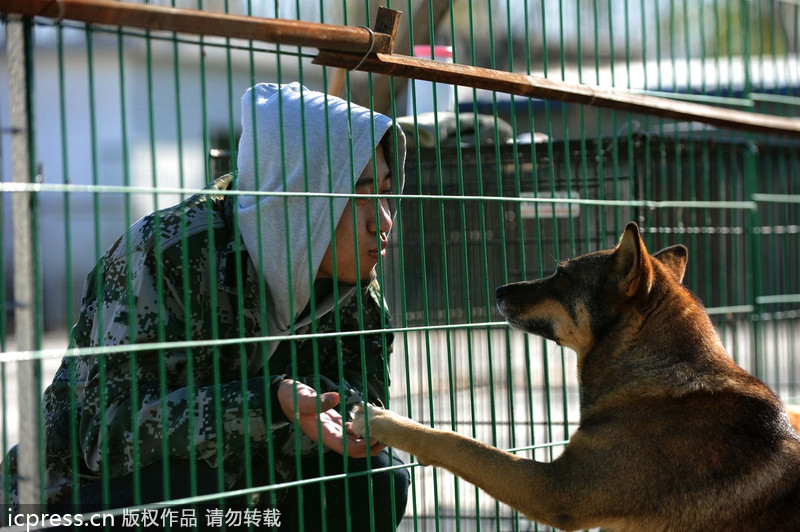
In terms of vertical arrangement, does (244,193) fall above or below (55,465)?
→ above

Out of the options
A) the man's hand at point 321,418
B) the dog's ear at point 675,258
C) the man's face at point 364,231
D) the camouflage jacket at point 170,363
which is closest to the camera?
the camouflage jacket at point 170,363

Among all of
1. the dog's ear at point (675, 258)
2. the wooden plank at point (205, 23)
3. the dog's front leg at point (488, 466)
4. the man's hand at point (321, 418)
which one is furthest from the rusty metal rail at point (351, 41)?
the dog's front leg at point (488, 466)

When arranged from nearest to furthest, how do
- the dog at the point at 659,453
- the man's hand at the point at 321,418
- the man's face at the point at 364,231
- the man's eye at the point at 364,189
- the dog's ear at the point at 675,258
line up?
the man's hand at the point at 321,418
the dog at the point at 659,453
the man's face at the point at 364,231
the man's eye at the point at 364,189
the dog's ear at the point at 675,258

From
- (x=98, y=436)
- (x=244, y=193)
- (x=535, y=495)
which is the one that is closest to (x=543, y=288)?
(x=535, y=495)

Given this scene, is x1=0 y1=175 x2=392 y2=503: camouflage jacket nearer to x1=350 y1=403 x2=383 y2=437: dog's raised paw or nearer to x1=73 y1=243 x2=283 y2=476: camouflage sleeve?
x1=73 y1=243 x2=283 y2=476: camouflage sleeve

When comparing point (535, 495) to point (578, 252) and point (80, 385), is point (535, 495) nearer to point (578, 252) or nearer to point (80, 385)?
point (80, 385)

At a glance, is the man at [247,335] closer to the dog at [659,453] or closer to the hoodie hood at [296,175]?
the hoodie hood at [296,175]

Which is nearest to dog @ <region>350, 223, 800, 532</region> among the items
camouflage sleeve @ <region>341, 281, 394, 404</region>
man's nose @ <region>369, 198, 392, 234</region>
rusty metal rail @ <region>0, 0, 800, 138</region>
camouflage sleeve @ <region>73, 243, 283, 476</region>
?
camouflage sleeve @ <region>341, 281, 394, 404</region>

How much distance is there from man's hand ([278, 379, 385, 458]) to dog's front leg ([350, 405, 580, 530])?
6 centimetres

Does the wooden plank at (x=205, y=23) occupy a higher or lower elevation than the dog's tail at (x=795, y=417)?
higher

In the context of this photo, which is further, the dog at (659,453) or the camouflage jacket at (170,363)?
the dog at (659,453)

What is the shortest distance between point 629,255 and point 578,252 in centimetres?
148

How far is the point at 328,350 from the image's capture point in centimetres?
370

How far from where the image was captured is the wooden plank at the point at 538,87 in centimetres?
315
